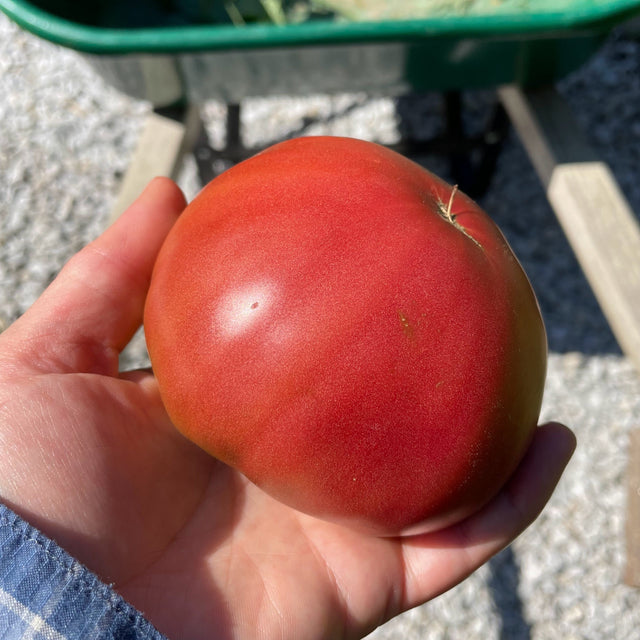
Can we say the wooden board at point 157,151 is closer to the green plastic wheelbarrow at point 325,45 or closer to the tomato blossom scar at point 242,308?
the green plastic wheelbarrow at point 325,45

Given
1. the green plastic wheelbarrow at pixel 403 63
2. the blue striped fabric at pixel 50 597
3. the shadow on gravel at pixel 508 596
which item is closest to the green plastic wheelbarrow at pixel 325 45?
the green plastic wheelbarrow at pixel 403 63

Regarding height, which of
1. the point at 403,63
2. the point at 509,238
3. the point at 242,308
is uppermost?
the point at 242,308

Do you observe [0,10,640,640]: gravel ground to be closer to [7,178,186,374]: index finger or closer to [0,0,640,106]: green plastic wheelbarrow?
[0,0,640,106]: green plastic wheelbarrow

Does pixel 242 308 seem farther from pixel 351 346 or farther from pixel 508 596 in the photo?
pixel 508 596

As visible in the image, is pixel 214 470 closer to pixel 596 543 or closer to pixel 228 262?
pixel 228 262

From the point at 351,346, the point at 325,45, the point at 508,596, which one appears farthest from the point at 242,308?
the point at 508,596

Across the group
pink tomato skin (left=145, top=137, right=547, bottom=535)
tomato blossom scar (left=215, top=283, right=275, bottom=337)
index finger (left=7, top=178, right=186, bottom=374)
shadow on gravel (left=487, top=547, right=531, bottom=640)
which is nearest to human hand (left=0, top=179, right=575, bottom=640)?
index finger (left=7, top=178, right=186, bottom=374)
